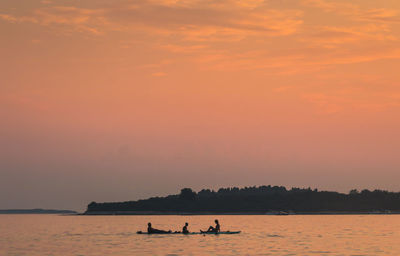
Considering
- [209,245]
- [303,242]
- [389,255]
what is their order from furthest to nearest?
1. [303,242]
2. [209,245]
3. [389,255]

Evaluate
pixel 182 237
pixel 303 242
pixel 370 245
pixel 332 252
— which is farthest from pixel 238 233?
pixel 332 252

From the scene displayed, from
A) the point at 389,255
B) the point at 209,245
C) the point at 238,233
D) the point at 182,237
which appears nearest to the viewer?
the point at 389,255

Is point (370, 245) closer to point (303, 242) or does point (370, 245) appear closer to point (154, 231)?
point (303, 242)

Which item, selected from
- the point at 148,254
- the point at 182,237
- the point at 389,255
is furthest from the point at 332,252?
the point at 182,237

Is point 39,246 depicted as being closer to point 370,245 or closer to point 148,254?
point 148,254

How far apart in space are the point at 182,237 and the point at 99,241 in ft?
41.1

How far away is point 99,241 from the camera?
101938mm

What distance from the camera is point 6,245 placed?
96062mm

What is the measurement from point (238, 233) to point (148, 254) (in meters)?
42.2

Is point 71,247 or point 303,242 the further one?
point 303,242

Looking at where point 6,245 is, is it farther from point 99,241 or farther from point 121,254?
point 121,254

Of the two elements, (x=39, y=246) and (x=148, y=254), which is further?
(x=39, y=246)

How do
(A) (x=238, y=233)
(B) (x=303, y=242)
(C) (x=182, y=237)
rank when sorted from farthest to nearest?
(A) (x=238, y=233) → (C) (x=182, y=237) → (B) (x=303, y=242)

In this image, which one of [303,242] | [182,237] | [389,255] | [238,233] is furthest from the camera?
[238,233]
